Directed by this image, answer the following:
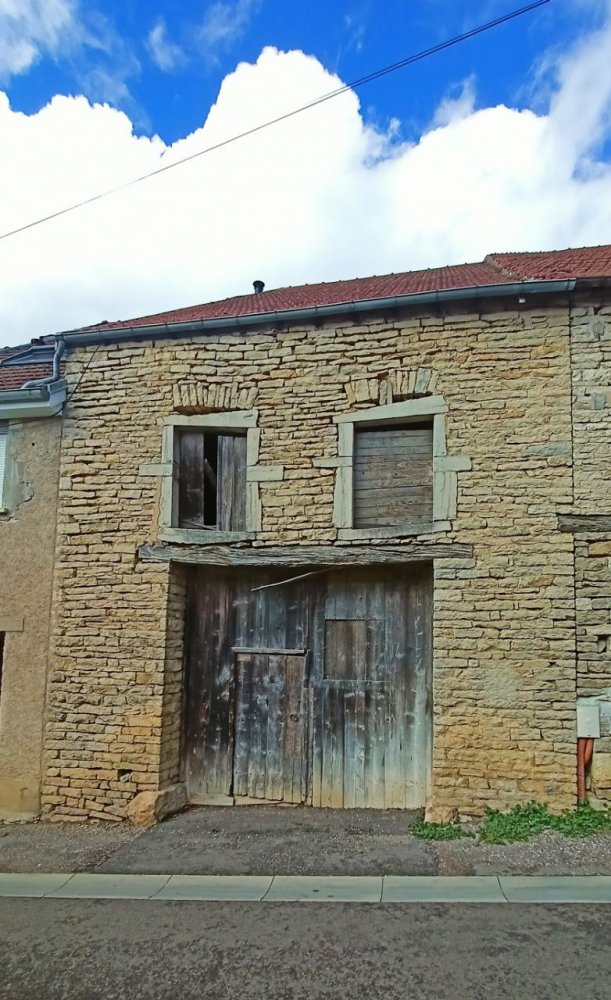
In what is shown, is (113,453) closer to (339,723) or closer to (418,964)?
(339,723)

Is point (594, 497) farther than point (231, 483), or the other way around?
point (231, 483)

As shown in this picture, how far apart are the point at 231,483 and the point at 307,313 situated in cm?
184

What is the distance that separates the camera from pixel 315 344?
264 inches

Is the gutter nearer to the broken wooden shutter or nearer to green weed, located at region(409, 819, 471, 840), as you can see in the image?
the broken wooden shutter

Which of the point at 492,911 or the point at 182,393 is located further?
the point at 182,393

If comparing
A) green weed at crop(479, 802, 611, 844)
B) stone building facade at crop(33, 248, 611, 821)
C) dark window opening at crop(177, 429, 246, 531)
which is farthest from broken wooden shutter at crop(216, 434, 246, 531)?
green weed at crop(479, 802, 611, 844)

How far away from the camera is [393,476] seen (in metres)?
6.48

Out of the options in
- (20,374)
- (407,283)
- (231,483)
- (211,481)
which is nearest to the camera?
(231,483)

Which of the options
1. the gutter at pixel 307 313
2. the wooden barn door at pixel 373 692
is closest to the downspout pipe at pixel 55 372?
the gutter at pixel 307 313

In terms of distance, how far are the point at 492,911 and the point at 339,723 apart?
2.46 meters

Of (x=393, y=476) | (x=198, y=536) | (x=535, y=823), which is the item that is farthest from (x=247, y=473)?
(x=535, y=823)

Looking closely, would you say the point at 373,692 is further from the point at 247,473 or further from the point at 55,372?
the point at 55,372

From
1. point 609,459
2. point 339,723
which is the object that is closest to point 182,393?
point 339,723

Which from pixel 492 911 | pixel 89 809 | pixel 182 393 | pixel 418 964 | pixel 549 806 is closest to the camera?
pixel 418 964
